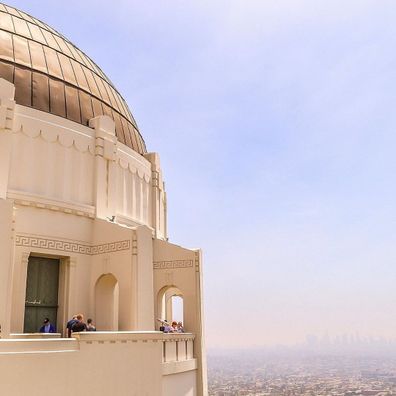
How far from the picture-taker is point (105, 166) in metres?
18.3

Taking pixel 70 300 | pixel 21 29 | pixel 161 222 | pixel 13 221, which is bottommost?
pixel 70 300

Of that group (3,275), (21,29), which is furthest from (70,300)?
(21,29)

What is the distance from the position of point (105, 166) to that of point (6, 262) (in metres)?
6.10

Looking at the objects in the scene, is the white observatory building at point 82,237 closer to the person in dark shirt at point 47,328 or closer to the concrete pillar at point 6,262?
the concrete pillar at point 6,262

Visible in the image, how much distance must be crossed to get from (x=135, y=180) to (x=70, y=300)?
19.6 feet

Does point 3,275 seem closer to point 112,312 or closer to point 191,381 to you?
point 112,312

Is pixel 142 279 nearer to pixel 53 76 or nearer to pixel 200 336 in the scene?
pixel 200 336

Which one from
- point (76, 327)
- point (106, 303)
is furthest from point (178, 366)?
point (76, 327)

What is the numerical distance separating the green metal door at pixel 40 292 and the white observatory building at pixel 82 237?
0.03 m

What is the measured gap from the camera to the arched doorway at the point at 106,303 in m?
16.6

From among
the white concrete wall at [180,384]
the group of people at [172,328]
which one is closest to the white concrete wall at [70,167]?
the group of people at [172,328]

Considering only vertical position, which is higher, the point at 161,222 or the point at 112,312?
the point at 161,222

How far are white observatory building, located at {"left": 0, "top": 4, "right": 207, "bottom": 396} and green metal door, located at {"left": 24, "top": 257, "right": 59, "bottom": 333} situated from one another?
0.03 meters

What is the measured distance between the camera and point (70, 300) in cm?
1614
